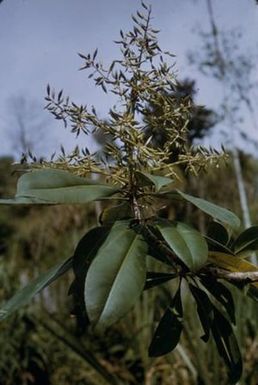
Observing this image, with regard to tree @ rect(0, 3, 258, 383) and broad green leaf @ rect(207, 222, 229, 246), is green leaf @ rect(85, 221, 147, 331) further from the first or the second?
broad green leaf @ rect(207, 222, 229, 246)

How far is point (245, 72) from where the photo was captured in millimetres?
4402

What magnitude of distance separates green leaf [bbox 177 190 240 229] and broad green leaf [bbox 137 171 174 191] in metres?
0.02

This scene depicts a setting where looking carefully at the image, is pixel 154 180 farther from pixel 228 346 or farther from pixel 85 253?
pixel 228 346

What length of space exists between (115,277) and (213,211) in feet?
0.42

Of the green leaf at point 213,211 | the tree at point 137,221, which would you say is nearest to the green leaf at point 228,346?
the tree at point 137,221

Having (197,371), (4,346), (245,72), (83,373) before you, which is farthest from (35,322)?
(245,72)

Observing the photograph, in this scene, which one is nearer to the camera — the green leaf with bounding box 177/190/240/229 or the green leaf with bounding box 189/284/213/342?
the green leaf with bounding box 177/190/240/229

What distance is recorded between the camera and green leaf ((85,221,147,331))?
59 centimetres

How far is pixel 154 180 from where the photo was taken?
639 millimetres

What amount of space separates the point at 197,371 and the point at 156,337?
179 centimetres

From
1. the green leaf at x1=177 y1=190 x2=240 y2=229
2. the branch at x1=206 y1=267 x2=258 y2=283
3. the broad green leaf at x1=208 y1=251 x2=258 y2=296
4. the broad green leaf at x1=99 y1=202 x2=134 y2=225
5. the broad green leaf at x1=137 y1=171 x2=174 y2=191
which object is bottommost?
the branch at x1=206 y1=267 x2=258 y2=283

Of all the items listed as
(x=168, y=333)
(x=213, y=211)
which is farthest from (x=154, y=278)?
(x=213, y=211)

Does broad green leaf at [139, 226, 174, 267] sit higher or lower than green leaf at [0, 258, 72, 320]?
higher

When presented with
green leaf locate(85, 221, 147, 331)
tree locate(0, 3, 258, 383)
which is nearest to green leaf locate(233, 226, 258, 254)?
tree locate(0, 3, 258, 383)
